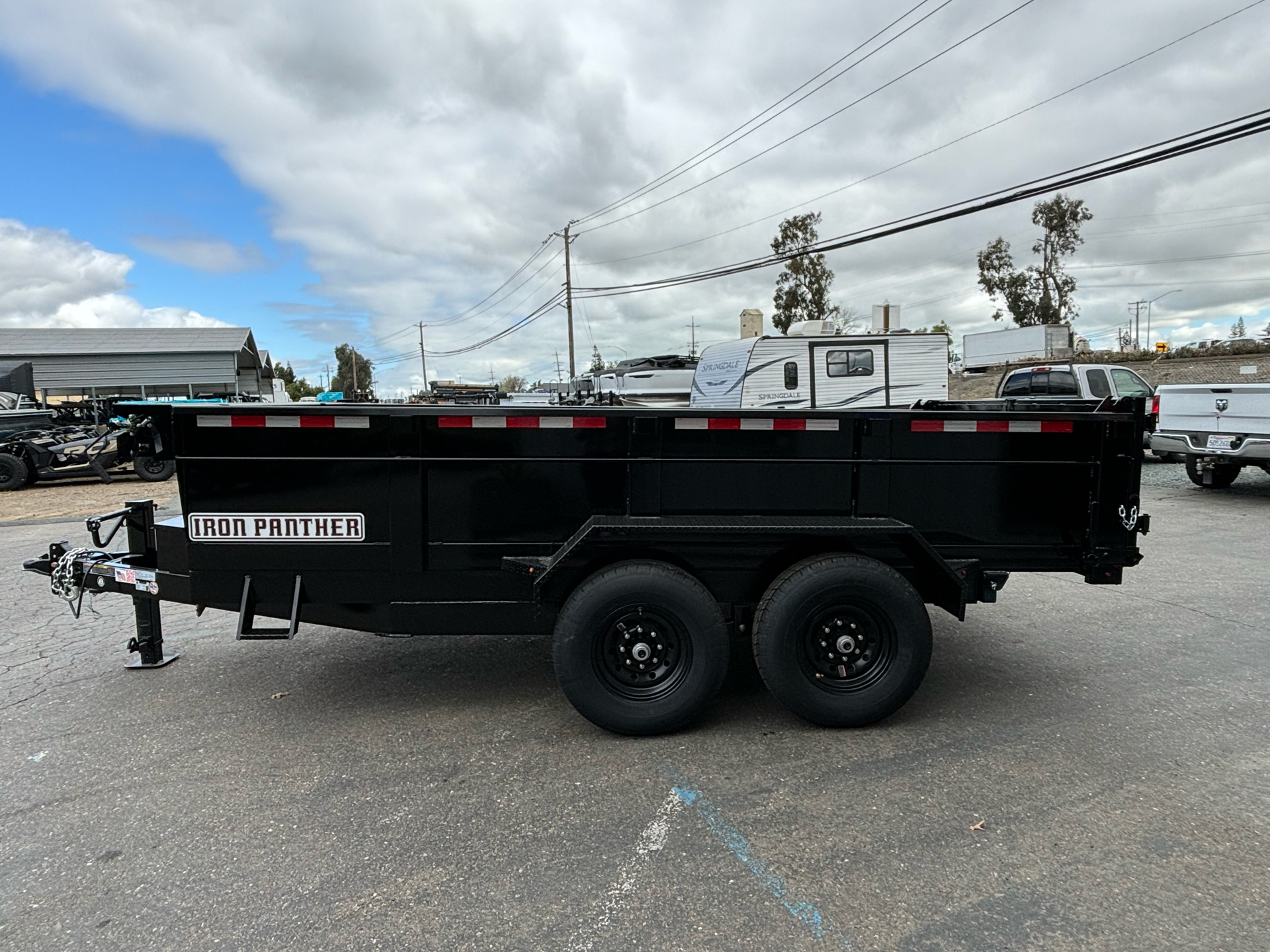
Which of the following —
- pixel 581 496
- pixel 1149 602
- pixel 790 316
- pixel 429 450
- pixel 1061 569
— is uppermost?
pixel 790 316

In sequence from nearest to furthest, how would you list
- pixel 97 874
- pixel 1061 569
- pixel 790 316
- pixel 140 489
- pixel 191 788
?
pixel 97 874 < pixel 191 788 < pixel 1061 569 < pixel 140 489 < pixel 790 316

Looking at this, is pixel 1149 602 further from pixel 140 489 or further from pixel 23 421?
pixel 23 421

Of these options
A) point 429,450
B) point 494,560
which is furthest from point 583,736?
point 429,450

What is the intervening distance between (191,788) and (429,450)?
5.91 feet

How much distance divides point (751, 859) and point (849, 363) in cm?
1258

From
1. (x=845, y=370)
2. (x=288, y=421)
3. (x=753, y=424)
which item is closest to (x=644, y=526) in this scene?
(x=753, y=424)

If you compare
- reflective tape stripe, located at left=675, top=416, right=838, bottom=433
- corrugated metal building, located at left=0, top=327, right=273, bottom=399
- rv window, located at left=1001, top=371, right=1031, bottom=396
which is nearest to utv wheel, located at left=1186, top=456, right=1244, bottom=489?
rv window, located at left=1001, top=371, right=1031, bottom=396

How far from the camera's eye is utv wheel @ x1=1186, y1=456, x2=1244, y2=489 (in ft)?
37.4

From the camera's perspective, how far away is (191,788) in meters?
3.26

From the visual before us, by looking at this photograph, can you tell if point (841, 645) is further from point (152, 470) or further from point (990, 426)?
point (152, 470)

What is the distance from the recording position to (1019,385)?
50.2 feet

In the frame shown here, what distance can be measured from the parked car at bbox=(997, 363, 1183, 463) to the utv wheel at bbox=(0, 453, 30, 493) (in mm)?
19365

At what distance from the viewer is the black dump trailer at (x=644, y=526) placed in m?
3.60

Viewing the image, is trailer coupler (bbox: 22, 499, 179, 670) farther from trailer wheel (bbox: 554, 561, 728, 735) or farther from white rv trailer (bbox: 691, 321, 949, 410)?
Answer: white rv trailer (bbox: 691, 321, 949, 410)
